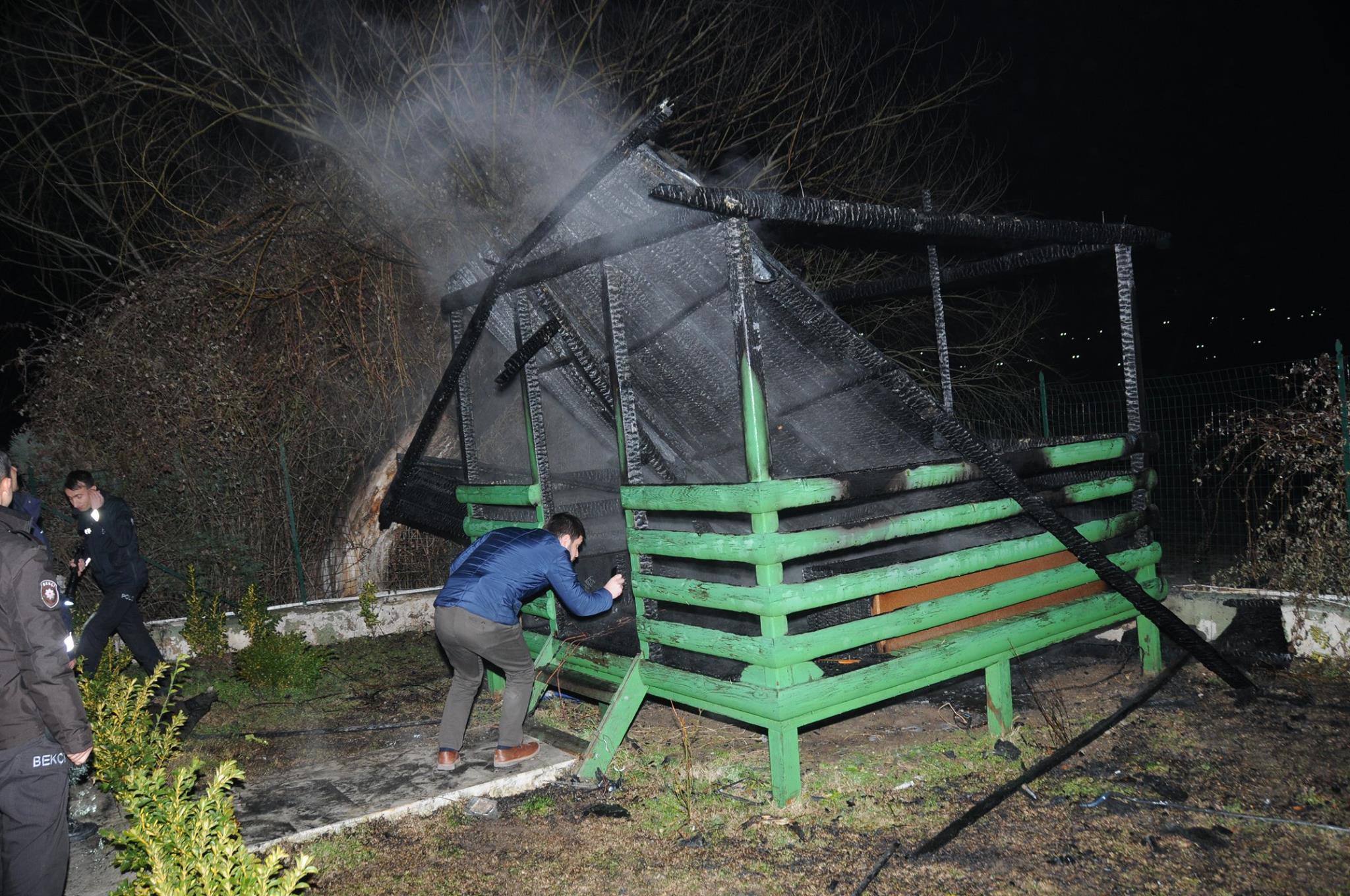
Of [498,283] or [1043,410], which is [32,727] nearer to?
[498,283]

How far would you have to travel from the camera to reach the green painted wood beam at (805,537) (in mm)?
3717

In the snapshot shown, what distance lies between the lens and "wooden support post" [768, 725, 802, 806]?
3873mm

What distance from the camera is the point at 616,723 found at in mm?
4438

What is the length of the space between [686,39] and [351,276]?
4464 mm

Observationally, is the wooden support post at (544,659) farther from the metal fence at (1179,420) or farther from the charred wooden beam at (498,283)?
the metal fence at (1179,420)

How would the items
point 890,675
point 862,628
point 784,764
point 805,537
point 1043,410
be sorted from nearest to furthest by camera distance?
point 805,537 < point 784,764 < point 862,628 < point 890,675 < point 1043,410

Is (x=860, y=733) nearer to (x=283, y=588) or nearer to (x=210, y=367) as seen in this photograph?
(x=283, y=588)

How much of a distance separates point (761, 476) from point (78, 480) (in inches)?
203

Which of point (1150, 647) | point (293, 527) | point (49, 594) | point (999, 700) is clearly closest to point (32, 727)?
point (49, 594)

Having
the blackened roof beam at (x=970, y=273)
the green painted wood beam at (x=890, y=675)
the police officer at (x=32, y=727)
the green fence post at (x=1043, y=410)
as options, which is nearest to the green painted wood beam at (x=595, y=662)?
the green painted wood beam at (x=890, y=675)

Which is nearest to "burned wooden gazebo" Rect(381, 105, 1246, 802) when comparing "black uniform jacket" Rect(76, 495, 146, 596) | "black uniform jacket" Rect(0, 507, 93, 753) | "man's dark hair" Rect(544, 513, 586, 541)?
"man's dark hair" Rect(544, 513, 586, 541)

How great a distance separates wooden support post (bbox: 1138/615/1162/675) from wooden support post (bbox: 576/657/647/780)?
336 centimetres

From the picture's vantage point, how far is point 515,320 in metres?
5.16

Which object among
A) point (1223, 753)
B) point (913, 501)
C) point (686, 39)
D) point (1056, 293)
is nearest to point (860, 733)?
point (913, 501)
